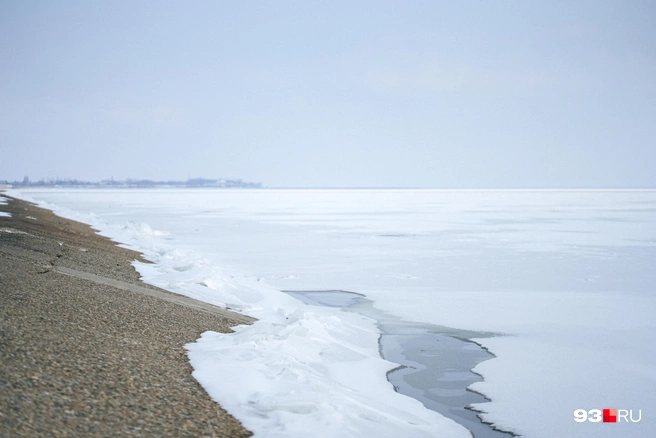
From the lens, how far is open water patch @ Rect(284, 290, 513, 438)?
7629 mm

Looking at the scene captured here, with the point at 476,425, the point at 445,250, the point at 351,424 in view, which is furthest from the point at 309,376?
the point at 445,250

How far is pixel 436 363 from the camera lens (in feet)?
31.3

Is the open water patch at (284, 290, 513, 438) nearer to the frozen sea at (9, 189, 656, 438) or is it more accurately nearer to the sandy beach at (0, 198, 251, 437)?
the frozen sea at (9, 189, 656, 438)

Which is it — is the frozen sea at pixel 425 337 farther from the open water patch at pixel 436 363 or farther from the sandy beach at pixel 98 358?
the sandy beach at pixel 98 358

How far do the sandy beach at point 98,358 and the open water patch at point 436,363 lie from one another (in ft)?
9.59

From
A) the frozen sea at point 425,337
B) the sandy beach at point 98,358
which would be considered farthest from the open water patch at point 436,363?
the sandy beach at point 98,358

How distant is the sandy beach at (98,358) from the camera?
533 centimetres

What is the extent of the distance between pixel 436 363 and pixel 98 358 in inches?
207

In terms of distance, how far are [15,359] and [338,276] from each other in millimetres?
12631

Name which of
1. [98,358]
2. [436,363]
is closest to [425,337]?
[436,363]

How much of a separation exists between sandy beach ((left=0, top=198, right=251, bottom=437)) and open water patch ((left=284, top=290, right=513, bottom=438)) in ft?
9.59

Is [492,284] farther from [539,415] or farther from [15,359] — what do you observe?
[15,359]

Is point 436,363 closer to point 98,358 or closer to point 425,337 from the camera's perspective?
point 425,337

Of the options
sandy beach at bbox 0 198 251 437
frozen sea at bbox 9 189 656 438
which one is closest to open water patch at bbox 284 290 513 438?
frozen sea at bbox 9 189 656 438
